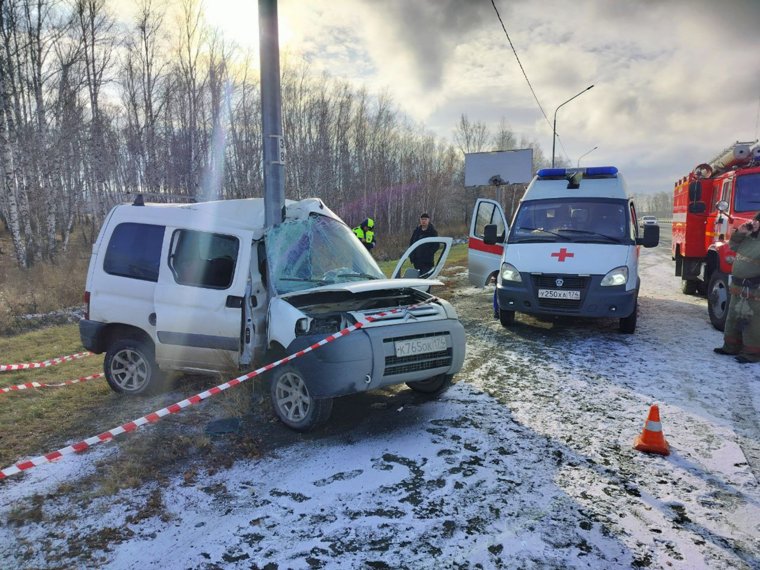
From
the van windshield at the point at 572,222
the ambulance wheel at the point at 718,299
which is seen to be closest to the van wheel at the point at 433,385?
the van windshield at the point at 572,222

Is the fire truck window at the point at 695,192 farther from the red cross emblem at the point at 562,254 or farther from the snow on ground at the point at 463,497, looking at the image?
the snow on ground at the point at 463,497

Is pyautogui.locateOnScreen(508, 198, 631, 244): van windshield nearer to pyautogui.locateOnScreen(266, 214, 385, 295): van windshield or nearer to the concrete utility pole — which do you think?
pyautogui.locateOnScreen(266, 214, 385, 295): van windshield

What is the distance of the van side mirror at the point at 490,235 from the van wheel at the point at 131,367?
551 centimetres

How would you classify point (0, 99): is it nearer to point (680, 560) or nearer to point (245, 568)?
point (245, 568)

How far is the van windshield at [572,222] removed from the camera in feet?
24.2

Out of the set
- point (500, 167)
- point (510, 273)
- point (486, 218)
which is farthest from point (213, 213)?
point (500, 167)

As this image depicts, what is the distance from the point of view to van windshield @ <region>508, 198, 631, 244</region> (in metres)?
7.39

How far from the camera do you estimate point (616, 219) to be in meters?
7.55

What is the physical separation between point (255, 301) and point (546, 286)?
437 cm

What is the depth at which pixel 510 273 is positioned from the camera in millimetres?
7379

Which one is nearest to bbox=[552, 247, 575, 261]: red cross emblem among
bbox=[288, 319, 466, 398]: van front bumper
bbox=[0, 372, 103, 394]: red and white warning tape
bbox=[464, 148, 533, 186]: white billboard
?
bbox=[288, 319, 466, 398]: van front bumper

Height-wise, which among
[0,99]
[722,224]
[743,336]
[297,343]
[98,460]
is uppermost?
[0,99]

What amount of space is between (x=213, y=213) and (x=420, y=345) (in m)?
2.75

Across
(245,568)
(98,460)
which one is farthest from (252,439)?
(245,568)
